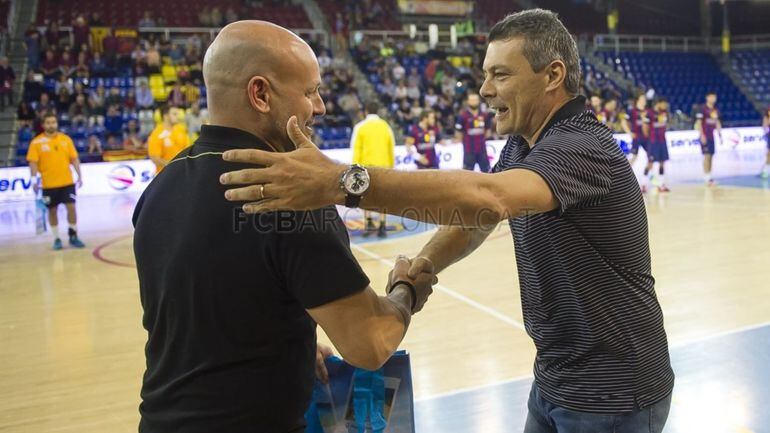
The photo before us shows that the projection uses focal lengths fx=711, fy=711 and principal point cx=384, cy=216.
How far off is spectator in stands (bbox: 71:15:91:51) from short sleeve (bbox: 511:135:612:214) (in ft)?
66.1

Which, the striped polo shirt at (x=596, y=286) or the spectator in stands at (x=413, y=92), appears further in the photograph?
the spectator in stands at (x=413, y=92)

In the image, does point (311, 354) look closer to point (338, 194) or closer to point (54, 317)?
point (338, 194)

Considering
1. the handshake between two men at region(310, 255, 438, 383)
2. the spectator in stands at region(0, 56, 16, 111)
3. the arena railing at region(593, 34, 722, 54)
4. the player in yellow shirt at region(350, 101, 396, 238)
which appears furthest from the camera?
the arena railing at region(593, 34, 722, 54)

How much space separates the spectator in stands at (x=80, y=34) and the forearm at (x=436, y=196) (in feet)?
66.4

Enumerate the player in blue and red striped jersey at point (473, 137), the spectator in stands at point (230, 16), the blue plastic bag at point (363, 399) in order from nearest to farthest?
the blue plastic bag at point (363, 399)
the player in blue and red striped jersey at point (473, 137)
the spectator in stands at point (230, 16)

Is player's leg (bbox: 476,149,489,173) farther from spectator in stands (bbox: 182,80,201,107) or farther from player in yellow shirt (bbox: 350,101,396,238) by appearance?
spectator in stands (bbox: 182,80,201,107)

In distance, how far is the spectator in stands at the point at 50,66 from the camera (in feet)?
60.2

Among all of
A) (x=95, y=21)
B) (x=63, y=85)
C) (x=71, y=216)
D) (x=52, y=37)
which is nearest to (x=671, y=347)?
(x=71, y=216)

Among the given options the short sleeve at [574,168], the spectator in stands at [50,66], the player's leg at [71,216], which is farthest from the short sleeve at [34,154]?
the spectator in stands at [50,66]

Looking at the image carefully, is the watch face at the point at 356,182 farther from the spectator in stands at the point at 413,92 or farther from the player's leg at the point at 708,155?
the spectator in stands at the point at 413,92

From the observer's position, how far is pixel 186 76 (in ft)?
62.3

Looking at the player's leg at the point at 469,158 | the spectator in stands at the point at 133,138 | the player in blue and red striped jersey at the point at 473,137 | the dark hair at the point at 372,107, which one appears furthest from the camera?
the spectator in stands at the point at 133,138

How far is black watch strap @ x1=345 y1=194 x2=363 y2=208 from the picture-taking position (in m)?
1.42

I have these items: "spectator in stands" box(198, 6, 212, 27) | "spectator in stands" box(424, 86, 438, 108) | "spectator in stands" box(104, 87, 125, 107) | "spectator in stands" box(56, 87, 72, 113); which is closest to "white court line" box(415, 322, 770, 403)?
"spectator in stands" box(104, 87, 125, 107)
